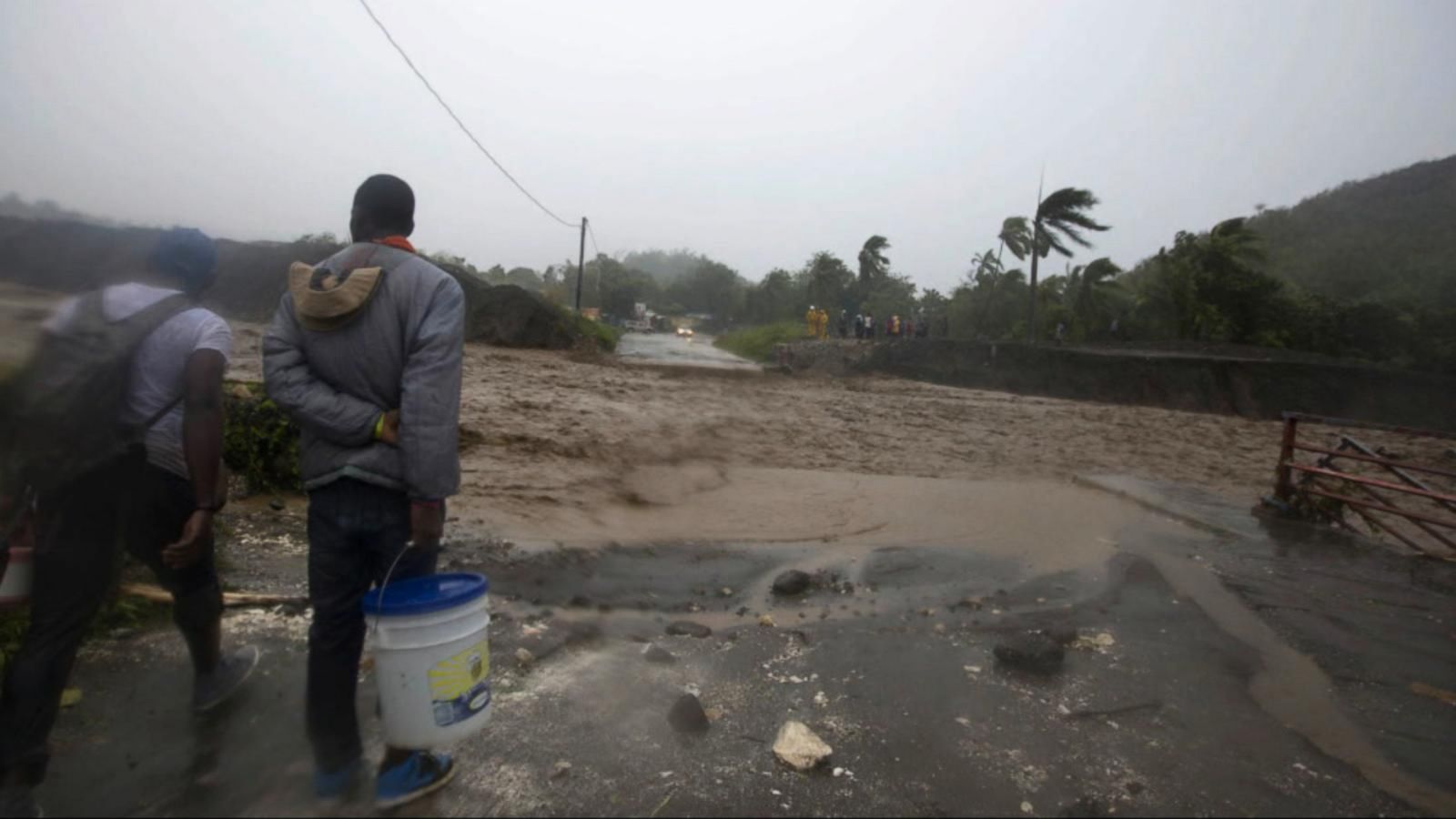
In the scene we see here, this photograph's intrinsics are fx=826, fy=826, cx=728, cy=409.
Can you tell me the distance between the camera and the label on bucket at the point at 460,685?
97.3 inches

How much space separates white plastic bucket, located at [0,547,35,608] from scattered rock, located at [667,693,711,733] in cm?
216

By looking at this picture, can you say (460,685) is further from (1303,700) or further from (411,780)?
(1303,700)

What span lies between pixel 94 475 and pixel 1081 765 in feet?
11.4

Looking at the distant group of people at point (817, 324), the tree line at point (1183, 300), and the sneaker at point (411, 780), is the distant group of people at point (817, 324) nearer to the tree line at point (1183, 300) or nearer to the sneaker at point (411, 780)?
the tree line at point (1183, 300)

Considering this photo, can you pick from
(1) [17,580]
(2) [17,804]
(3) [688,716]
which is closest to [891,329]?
(3) [688,716]

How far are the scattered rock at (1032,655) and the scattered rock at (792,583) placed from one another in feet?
4.60

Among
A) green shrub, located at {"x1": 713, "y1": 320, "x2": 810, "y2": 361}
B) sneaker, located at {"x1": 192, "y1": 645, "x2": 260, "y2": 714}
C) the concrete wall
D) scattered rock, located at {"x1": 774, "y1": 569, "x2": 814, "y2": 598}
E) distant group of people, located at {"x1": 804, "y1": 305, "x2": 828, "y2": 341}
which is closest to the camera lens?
sneaker, located at {"x1": 192, "y1": 645, "x2": 260, "y2": 714}

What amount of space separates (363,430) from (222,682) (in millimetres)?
1462

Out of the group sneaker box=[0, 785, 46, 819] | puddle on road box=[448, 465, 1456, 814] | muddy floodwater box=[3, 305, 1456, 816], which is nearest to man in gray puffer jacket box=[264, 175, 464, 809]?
muddy floodwater box=[3, 305, 1456, 816]

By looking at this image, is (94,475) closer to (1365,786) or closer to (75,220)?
(75,220)

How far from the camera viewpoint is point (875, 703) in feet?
11.6

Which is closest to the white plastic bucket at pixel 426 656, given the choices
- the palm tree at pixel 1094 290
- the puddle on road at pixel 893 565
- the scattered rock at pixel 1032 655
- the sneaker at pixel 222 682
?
the sneaker at pixel 222 682

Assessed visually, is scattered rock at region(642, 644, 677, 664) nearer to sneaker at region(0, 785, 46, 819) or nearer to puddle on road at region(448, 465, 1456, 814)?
puddle on road at region(448, 465, 1456, 814)

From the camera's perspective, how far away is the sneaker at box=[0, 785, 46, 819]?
233cm
